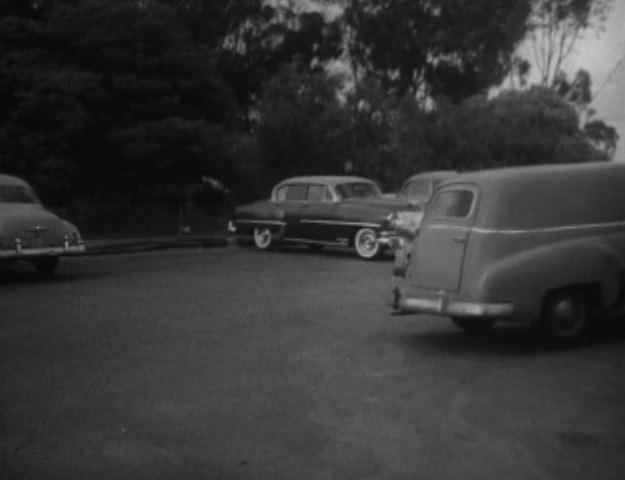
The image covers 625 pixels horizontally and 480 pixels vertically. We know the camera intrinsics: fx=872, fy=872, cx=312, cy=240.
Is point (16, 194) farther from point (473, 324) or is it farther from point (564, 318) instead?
point (564, 318)

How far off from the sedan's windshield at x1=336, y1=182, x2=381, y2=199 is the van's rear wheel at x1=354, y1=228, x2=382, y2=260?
114 cm

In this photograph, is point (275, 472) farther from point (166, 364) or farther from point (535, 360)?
point (535, 360)

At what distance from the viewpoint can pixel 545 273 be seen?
8406 millimetres

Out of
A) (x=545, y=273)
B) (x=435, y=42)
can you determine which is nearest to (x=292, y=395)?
(x=545, y=273)

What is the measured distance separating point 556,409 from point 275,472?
93.4 inches

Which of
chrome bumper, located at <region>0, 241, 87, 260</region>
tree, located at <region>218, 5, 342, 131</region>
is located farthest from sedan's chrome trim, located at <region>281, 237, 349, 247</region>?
tree, located at <region>218, 5, 342, 131</region>

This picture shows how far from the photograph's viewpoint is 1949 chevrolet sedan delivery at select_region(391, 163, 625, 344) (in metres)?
8.41

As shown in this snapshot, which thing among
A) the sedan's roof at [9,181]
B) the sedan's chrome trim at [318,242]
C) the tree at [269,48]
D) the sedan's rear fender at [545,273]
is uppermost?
the tree at [269,48]

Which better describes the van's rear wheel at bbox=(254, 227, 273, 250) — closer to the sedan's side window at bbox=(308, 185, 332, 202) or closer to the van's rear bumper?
the sedan's side window at bbox=(308, 185, 332, 202)

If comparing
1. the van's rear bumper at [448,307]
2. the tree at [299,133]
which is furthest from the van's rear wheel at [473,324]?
the tree at [299,133]

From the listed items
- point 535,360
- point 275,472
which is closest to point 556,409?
point 535,360

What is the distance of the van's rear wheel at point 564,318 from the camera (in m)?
8.54

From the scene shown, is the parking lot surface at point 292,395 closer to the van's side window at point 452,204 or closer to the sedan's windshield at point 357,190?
the van's side window at point 452,204

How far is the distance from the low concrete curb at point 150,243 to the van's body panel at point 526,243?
13487 millimetres
